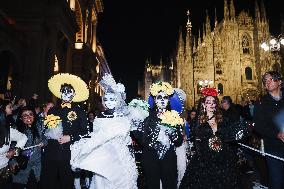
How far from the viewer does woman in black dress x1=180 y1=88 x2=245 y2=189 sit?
4.37 meters

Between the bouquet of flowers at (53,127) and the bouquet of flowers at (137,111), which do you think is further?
the bouquet of flowers at (53,127)

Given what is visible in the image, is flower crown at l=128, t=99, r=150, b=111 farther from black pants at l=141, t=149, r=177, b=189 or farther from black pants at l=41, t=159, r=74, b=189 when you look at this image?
black pants at l=41, t=159, r=74, b=189

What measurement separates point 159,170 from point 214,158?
3.03 ft

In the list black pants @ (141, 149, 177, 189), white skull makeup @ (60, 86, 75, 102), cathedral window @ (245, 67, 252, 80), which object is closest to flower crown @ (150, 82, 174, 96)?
black pants @ (141, 149, 177, 189)

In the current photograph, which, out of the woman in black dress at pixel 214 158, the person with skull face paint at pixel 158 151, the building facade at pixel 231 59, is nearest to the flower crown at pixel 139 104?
the person with skull face paint at pixel 158 151

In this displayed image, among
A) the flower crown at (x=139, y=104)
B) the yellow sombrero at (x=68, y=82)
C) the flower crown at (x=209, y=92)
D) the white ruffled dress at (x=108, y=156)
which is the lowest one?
the white ruffled dress at (x=108, y=156)

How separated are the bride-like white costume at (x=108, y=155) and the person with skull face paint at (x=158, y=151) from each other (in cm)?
23

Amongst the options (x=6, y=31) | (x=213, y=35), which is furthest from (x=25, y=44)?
(x=213, y=35)

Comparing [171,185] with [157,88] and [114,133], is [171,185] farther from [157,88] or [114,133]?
[157,88]

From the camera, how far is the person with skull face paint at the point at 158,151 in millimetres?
4863

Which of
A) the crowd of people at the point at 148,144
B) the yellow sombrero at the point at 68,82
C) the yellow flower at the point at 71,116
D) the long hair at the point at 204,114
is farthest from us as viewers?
the yellow sombrero at the point at 68,82

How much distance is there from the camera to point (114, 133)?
482 cm

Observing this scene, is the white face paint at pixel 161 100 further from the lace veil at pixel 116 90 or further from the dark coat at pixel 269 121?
the dark coat at pixel 269 121

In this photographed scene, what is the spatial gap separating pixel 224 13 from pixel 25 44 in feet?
153
